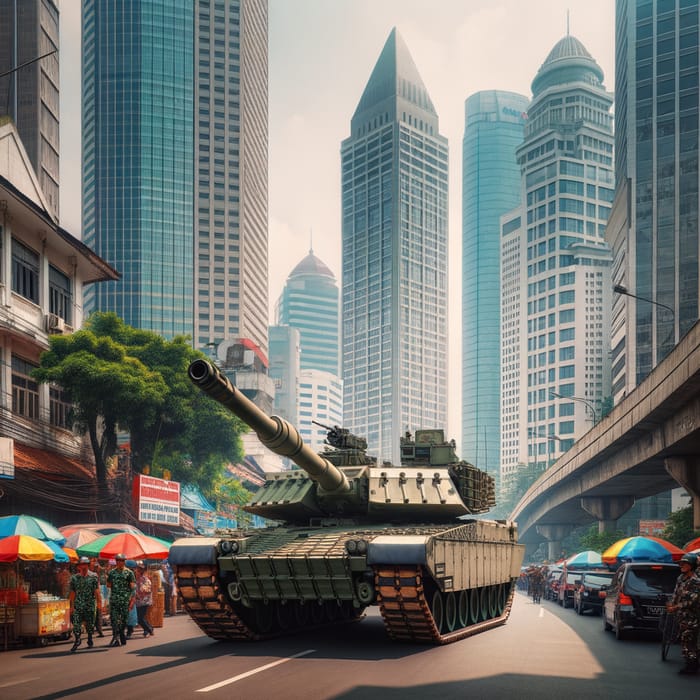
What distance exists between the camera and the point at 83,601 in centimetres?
1703

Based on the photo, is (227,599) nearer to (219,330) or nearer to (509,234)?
(219,330)

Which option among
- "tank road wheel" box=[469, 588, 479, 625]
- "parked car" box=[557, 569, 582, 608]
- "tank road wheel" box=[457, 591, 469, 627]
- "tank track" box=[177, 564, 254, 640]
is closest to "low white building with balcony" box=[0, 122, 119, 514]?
"tank track" box=[177, 564, 254, 640]

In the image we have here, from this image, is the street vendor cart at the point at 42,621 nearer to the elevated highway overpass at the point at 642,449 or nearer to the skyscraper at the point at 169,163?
the elevated highway overpass at the point at 642,449

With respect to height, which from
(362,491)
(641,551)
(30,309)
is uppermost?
(30,309)

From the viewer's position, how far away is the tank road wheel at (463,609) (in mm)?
17750

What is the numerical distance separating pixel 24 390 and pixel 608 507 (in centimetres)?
3440

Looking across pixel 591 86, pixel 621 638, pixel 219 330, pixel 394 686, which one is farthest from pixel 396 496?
pixel 591 86

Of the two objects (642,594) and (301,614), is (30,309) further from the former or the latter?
(642,594)

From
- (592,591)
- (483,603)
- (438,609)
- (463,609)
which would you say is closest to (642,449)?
(592,591)

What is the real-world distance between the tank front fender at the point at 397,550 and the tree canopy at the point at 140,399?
2116 centimetres

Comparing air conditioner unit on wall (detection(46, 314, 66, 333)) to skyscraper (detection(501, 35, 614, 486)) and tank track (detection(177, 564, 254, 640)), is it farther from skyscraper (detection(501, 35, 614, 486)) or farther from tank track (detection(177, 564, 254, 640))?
skyscraper (detection(501, 35, 614, 486))

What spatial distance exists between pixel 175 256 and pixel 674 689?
15410 centimetres

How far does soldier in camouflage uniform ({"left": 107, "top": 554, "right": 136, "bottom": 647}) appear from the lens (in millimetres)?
17016

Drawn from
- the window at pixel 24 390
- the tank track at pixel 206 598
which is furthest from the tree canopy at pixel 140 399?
the tank track at pixel 206 598
